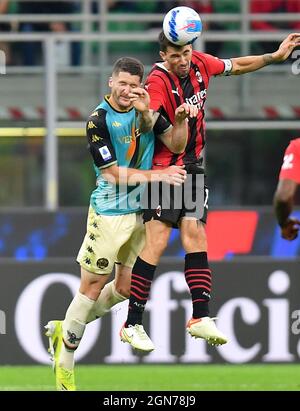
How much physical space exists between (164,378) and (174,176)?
303 centimetres

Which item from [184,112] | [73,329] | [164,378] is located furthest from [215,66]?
[164,378]

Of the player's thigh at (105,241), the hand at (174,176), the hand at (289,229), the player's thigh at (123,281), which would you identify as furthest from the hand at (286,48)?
the player's thigh at (123,281)

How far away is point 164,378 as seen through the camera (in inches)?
494

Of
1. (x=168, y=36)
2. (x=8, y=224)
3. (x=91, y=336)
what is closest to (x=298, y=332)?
(x=91, y=336)

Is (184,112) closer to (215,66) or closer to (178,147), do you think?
(178,147)

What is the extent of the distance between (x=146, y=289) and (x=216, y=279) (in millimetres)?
3204

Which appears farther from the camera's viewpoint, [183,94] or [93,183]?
[93,183]

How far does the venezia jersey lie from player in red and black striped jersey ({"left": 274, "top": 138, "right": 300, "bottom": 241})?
1051mm

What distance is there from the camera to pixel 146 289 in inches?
410

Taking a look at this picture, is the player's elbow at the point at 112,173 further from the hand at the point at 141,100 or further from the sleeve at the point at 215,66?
the sleeve at the point at 215,66

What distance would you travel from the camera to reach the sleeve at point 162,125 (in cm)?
1017

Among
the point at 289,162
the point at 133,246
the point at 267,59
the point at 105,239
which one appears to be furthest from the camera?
the point at 133,246

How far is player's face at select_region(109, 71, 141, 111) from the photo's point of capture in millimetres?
10102
